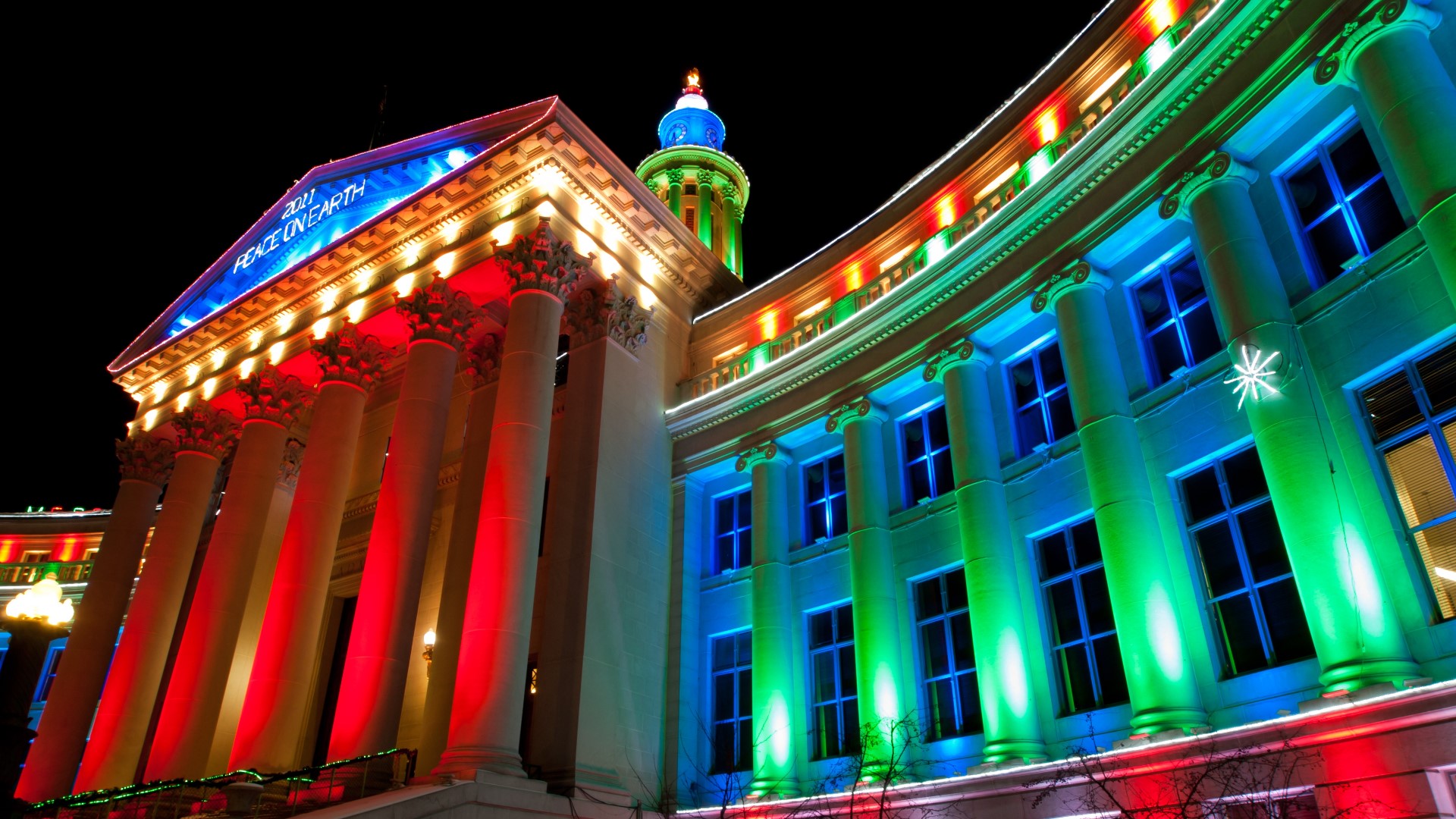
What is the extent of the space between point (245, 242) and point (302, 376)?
7351 mm

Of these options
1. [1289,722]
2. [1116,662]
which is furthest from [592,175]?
[1289,722]

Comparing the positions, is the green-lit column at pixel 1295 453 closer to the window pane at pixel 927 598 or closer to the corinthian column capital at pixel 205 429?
the window pane at pixel 927 598

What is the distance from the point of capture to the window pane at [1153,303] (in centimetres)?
1839

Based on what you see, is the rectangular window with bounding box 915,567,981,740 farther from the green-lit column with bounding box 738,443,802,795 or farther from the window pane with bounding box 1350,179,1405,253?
the window pane with bounding box 1350,179,1405,253

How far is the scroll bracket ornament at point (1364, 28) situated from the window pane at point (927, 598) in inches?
462

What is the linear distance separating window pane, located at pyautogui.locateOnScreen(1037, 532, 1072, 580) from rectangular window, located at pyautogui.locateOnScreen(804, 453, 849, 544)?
5.54 meters

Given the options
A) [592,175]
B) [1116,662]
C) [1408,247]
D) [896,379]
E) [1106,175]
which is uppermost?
[592,175]

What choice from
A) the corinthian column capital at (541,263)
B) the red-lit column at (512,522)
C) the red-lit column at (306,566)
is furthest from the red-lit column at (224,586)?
the corinthian column capital at (541,263)

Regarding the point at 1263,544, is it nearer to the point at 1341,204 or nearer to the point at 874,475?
the point at 1341,204

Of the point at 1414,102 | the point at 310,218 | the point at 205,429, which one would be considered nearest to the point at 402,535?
the point at 205,429

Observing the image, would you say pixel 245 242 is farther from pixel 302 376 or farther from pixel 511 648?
pixel 511 648

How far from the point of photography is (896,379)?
22.3m

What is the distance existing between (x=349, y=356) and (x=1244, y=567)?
21.5 meters

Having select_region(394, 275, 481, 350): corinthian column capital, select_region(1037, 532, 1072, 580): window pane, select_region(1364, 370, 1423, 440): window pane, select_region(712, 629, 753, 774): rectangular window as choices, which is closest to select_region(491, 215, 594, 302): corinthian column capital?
select_region(394, 275, 481, 350): corinthian column capital
